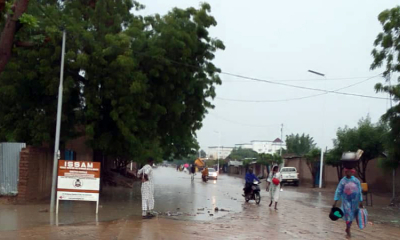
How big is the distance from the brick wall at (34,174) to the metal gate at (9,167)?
243 millimetres

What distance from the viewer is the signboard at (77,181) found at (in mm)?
14828

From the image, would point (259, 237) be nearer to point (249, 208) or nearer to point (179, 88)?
point (249, 208)

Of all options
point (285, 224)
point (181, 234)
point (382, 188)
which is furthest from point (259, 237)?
point (382, 188)

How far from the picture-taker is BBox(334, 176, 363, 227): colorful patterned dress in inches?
452

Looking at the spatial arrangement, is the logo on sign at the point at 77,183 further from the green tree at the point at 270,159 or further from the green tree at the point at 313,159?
the green tree at the point at 270,159

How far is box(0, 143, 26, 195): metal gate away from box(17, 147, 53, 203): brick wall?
0.80 feet

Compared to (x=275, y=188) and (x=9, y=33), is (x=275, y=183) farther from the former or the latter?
(x=9, y=33)

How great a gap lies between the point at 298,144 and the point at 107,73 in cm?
7193

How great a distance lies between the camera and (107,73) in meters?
17.5

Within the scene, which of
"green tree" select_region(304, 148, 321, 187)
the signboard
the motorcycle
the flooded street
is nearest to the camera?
the flooded street

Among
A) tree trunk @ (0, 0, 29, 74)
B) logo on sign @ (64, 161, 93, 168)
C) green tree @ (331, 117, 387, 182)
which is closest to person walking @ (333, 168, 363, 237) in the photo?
logo on sign @ (64, 161, 93, 168)

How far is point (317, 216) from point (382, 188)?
18.6 m

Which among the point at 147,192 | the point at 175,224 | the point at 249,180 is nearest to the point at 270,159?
the point at 249,180

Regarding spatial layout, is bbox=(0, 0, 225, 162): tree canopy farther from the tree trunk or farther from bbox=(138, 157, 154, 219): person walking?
the tree trunk
